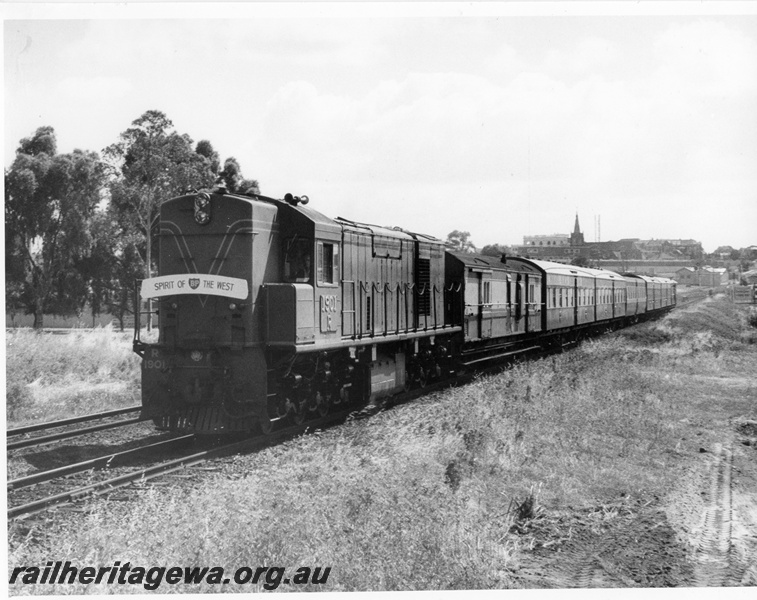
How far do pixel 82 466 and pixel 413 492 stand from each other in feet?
15.3

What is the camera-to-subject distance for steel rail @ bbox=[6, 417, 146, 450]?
11.2m

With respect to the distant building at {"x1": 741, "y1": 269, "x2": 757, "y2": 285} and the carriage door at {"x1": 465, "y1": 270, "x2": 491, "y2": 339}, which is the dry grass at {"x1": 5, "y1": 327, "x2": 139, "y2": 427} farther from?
the distant building at {"x1": 741, "y1": 269, "x2": 757, "y2": 285}

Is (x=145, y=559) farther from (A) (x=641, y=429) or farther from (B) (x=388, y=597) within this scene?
(A) (x=641, y=429)

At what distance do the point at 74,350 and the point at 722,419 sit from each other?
16.2 m

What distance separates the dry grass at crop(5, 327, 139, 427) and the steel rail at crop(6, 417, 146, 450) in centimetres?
201

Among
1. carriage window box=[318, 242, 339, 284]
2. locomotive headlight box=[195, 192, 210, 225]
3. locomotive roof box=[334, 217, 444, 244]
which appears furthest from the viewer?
locomotive roof box=[334, 217, 444, 244]

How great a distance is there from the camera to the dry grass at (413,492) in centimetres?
749

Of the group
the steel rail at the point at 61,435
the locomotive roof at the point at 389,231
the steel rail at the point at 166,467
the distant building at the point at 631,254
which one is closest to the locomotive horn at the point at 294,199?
the locomotive roof at the point at 389,231

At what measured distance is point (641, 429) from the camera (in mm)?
13562

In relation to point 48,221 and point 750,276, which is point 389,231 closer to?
point 48,221

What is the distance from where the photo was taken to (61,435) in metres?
11.8

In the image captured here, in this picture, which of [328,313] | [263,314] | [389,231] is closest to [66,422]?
[263,314]

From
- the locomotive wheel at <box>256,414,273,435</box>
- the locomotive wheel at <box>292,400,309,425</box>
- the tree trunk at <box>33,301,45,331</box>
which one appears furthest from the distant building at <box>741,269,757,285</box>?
the tree trunk at <box>33,301,45,331</box>

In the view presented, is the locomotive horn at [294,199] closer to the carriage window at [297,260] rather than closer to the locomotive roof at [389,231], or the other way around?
the carriage window at [297,260]
